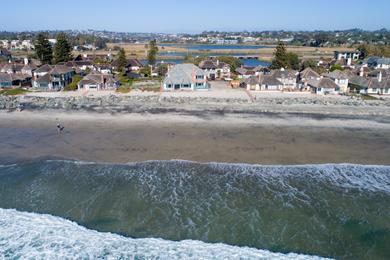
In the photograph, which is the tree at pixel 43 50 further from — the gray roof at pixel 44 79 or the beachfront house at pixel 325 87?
the beachfront house at pixel 325 87

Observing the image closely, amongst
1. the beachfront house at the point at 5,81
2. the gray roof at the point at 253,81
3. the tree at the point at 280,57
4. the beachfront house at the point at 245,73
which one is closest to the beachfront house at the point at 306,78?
the gray roof at the point at 253,81

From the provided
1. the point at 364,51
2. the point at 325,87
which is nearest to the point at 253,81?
the point at 325,87

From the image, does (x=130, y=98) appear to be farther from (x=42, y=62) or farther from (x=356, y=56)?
(x=356, y=56)

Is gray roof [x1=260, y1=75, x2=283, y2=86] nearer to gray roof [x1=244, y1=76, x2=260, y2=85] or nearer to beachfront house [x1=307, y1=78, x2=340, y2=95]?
gray roof [x1=244, y1=76, x2=260, y2=85]

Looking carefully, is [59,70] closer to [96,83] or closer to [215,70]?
[96,83]

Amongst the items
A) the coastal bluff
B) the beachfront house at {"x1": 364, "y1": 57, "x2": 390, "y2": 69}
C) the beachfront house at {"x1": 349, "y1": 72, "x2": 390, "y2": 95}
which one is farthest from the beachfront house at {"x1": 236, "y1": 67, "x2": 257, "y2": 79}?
the beachfront house at {"x1": 364, "y1": 57, "x2": 390, "y2": 69}
